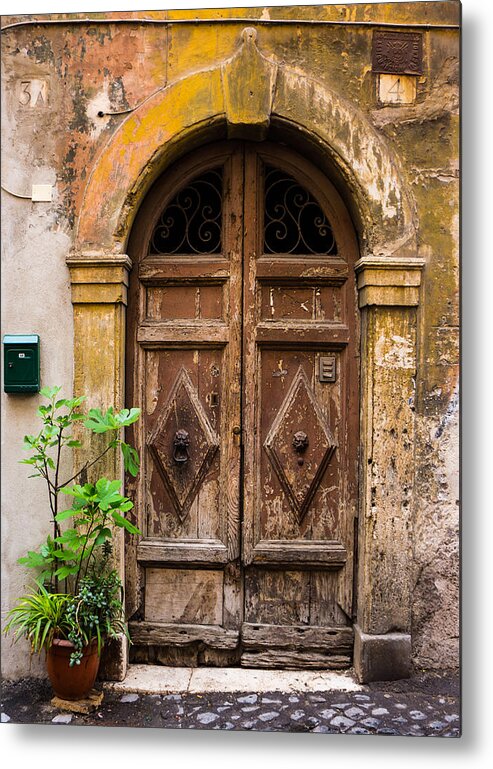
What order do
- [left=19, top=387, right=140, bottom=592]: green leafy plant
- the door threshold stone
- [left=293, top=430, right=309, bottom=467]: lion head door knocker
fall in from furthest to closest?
[left=293, top=430, right=309, bottom=467]: lion head door knocker
the door threshold stone
[left=19, top=387, right=140, bottom=592]: green leafy plant

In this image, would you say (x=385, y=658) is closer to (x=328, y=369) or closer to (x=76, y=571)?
(x=328, y=369)

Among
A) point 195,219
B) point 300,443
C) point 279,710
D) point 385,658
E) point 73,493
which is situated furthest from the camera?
point 195,219

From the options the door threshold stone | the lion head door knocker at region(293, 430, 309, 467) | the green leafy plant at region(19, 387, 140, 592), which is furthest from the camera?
the lion head door knocker at region(293, 430, 309, 467)

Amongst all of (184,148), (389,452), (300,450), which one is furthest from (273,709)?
(184,148)

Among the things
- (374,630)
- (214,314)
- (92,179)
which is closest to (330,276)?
(214,314)

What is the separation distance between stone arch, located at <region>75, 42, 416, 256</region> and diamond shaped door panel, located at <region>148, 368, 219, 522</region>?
3.01 feet

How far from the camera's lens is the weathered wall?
320 centimetres

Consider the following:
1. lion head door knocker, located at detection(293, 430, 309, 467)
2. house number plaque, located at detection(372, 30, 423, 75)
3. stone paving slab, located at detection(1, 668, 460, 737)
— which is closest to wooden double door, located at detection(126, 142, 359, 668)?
lion head door knocker, located at detection(293, 430, 309, 467)

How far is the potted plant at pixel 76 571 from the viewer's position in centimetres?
288

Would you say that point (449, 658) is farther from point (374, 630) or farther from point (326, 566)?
point (326, 566)

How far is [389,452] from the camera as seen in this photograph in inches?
127

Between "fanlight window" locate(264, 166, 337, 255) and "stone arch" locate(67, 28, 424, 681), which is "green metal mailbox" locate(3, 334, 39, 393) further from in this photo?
"fanlight window" locate(264, 166, 337, 255)

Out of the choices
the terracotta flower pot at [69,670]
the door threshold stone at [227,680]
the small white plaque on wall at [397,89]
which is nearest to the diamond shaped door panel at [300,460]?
the door threshold stone at [227,680]

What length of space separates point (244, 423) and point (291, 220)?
1.18 meters
